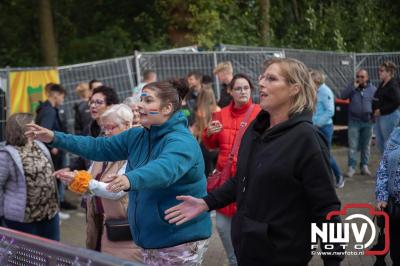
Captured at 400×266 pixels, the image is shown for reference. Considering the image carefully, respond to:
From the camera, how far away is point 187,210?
3.62m

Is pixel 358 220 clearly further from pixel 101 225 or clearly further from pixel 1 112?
pixel 1 112

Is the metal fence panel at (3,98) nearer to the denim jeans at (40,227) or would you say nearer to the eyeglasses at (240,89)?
the denim jeans at (40,227)

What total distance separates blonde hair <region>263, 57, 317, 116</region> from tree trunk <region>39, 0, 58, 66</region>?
16.8 metres

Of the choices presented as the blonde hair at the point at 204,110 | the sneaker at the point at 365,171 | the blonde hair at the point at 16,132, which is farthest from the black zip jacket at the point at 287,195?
the sneaker at the point at 365,171

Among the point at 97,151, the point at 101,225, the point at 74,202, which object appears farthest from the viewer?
the point at 74,202

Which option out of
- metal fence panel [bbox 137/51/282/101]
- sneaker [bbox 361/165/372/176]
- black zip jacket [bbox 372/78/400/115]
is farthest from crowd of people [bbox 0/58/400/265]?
metal fence panel [bbox 137/51/282/101]

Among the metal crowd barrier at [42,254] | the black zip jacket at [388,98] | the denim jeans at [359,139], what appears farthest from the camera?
the denim jeans at [359,139]

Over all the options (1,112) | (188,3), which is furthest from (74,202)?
(188,3)

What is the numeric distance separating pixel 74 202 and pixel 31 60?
465 inches

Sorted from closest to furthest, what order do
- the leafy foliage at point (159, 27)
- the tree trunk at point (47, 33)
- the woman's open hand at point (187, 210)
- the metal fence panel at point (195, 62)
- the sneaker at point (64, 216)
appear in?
the woman's open hand at point (187, 210) → the sneaker at point (64, 216) → the metal fence panel at point (195, 62) → the tree trunk at point (47, 33) → the leafy foliage at point (159, 27)

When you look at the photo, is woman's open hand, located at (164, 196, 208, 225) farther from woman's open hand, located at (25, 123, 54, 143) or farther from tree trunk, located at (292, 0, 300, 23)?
tree trunk, located at (292, 0, 300, 23)

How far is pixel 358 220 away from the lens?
516 centimetres

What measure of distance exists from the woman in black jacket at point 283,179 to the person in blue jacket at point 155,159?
0.68 m

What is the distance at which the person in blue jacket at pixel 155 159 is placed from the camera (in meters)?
3.98
